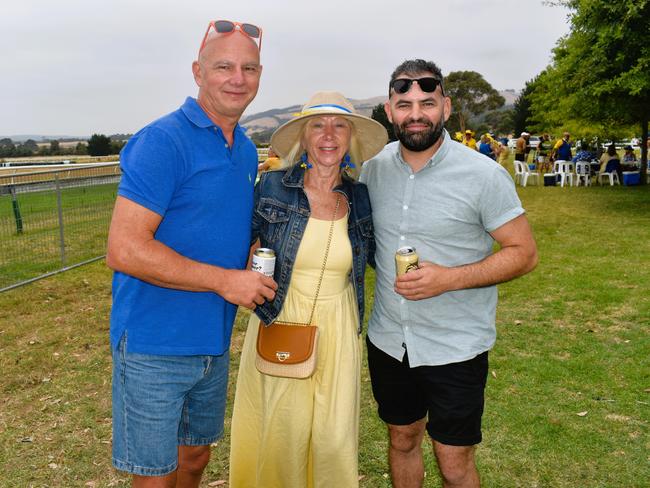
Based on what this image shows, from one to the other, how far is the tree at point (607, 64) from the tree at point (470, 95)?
54769 mm

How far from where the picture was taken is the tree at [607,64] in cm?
1343

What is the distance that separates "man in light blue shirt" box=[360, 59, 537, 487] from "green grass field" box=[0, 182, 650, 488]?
4.01ft

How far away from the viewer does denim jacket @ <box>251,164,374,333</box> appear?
2693mm

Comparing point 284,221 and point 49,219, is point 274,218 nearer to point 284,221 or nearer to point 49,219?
point 284,221

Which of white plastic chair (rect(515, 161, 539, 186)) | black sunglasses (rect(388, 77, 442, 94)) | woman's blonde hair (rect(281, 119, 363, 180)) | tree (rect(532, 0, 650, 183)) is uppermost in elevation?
tree (rect(532, 0, 650, 183))

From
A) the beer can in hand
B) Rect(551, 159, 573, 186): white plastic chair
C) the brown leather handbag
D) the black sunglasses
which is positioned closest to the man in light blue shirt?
the black sunglasses

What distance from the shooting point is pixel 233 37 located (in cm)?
246

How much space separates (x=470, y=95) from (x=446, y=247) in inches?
2899

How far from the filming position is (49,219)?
352 inches

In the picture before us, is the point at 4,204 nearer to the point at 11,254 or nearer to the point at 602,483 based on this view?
the point at 11,254

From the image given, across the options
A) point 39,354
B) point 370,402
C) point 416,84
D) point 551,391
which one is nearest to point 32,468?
point 39,354

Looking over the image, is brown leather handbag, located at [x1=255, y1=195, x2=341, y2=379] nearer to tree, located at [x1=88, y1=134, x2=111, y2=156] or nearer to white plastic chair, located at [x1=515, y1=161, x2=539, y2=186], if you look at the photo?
white plastic chair, located at [x1=515, y1=161, x2=539, y2=186]

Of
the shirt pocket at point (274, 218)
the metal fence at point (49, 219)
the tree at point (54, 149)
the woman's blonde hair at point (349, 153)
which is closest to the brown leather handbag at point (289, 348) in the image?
the shirt pocket at point (274, 218)

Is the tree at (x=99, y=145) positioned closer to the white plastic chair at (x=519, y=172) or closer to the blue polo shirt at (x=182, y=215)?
the white plastic chair at (x=519, y=172)
